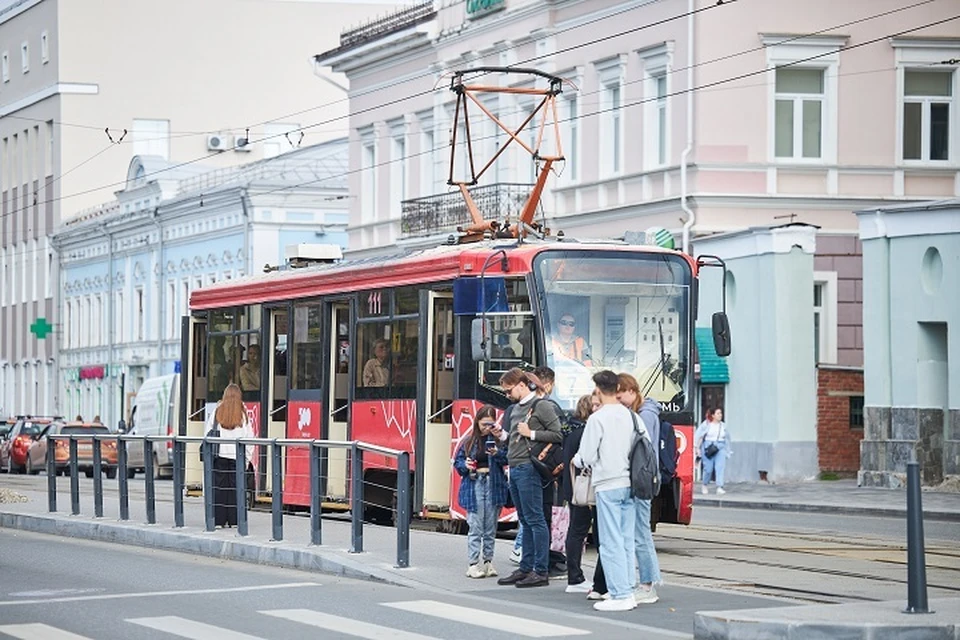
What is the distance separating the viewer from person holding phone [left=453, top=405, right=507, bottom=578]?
17.1 metres

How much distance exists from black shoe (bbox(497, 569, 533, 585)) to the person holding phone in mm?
386

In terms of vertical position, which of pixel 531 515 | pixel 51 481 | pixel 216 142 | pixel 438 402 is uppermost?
pixel 216 142

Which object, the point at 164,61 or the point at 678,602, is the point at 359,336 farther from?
the point at 164,61

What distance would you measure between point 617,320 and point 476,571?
4872 millimetres

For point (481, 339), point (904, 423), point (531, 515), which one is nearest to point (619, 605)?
point (531, 515)

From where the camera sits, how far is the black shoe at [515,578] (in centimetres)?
1675

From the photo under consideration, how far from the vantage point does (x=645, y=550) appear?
611 inches

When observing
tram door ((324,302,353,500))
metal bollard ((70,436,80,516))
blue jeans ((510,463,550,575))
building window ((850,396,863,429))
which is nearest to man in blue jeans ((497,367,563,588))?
blue jeans ((510,463,550,575))

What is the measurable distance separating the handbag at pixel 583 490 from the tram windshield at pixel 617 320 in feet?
16.4

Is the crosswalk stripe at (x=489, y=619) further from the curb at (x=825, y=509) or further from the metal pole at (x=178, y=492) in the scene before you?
the curb at (x=825, y=509)

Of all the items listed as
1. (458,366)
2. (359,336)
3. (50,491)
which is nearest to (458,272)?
(458,366)

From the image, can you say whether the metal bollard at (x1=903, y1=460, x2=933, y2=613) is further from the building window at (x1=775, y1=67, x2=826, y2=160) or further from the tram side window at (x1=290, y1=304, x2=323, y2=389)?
the building window at (x1=775, y1=67, x2=826, y2=160)

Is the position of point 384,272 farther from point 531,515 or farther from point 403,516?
point 531,515

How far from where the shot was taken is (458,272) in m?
22.1
